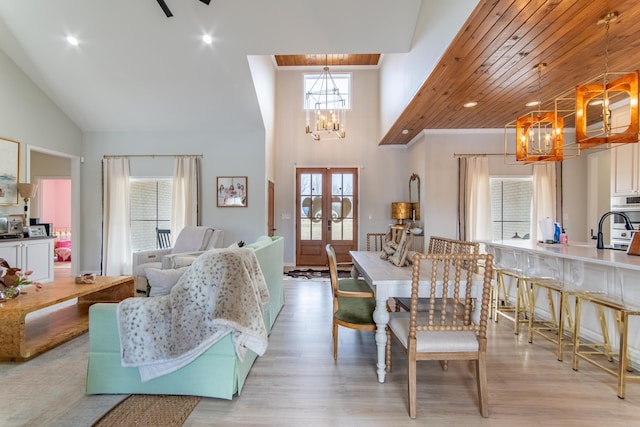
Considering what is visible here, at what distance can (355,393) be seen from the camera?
2.15 metres

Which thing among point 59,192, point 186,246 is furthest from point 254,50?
point 59,192

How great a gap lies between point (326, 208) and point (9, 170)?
5.52m

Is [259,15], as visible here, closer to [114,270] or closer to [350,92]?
[350,92]

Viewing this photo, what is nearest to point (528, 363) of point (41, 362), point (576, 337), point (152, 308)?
point (576, 337)

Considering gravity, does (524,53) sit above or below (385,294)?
above

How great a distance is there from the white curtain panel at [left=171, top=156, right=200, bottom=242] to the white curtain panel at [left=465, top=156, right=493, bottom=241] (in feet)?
16.2

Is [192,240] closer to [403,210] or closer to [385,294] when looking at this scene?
[385,294]

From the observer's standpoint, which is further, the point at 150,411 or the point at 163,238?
the point at 163,238

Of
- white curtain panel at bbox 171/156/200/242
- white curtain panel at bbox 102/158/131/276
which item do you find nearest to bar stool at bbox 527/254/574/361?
white curtain panel at bbox 171/156/200/242

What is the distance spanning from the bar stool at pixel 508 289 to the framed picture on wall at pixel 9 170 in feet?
22.7

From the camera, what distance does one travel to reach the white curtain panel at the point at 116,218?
19.0 feet

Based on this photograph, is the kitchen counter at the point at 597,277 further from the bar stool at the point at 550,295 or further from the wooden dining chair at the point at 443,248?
the wooden dining chair at the point at 443,248

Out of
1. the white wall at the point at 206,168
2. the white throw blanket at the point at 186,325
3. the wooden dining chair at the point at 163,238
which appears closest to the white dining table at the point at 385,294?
the white throw blanket at the point at 186,325

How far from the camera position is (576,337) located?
2461 mm
